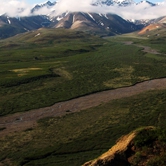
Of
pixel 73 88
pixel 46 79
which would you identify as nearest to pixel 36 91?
pixel 73 88

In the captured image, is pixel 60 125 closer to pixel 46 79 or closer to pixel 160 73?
pixel 46 79

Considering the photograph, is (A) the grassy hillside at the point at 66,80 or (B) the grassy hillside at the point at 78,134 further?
(A) the grassy hillside at the point at 66,80

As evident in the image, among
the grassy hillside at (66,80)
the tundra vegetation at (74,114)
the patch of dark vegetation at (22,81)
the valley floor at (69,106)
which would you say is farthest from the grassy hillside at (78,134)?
the patch of dark vegetation at (22,81)

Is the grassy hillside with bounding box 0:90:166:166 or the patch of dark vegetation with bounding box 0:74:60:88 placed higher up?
the patch of dark vegetation with bounding box 0:74:60:88

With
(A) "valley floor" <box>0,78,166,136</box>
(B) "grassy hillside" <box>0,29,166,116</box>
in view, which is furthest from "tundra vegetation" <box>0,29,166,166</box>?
(A) "valley floor" <box>0,78,166,136</box>

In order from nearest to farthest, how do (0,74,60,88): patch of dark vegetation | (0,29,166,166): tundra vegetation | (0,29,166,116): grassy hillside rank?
(0,29,166,166): tundra vegetation, (0,29,166,116): grassy hillside, (0,74,60,88): patch of dark vegetation

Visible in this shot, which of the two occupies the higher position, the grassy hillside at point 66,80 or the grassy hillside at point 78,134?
the grassy hillside at point 66,80

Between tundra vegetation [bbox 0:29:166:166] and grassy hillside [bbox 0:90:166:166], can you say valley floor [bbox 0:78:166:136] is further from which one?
grassy hillside [bbox 0:90:166:166]

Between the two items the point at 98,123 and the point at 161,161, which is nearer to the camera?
the point at 161,161

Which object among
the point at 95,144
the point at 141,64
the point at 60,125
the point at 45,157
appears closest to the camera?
the point at 45,157

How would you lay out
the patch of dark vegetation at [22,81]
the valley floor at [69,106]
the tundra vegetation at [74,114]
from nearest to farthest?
the tundra vegetation at [74,114]
the valley floor at [69,106]
the patch of dark vegetation at [22,81]

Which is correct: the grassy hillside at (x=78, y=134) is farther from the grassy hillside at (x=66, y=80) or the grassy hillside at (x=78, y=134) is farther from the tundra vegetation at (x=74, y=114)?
the grassy hillside at (x=66, y=80)
